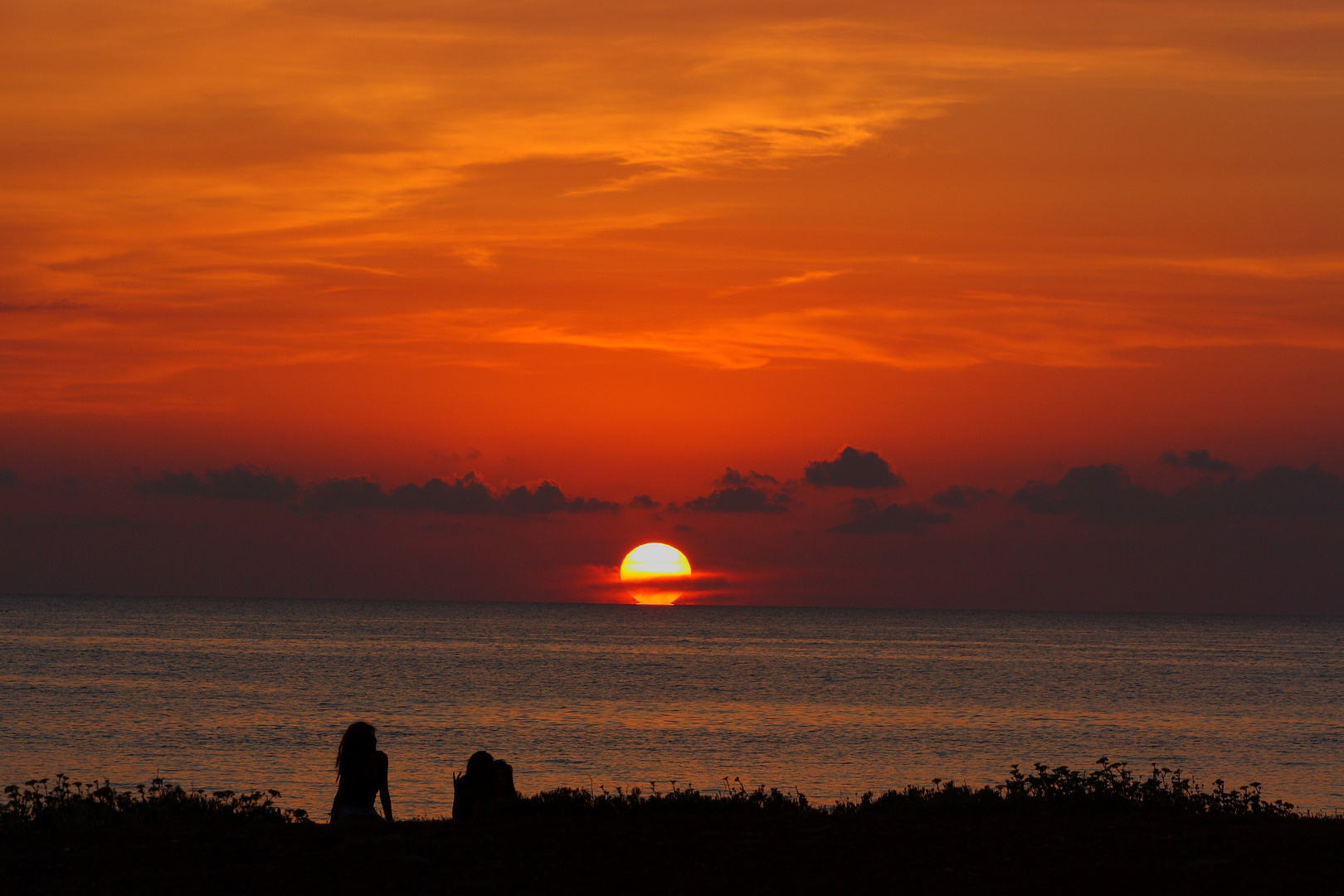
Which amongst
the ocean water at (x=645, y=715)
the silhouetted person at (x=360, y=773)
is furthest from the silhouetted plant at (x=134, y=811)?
the ocean water at (x=645, y=715)

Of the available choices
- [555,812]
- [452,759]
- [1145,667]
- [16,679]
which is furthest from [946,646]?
[555,812]

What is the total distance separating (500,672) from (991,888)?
78625 mm

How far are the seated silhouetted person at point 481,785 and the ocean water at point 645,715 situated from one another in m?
13.9

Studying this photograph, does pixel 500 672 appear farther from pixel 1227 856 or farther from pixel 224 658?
pixel 1227 856

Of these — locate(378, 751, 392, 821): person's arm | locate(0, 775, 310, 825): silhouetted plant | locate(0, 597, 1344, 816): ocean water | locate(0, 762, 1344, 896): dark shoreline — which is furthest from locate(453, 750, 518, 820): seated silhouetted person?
locate(0, 597, 1344, 816): ocean water

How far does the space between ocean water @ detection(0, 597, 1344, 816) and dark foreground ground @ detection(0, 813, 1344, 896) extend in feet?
53.4

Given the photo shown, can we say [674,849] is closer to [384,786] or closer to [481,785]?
[481,785]

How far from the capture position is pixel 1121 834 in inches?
521

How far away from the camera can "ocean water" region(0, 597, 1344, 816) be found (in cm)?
3769

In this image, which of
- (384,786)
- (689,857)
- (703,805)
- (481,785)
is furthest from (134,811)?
(689,857)

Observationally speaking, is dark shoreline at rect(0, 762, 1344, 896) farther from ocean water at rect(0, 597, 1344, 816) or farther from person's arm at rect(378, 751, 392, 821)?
ocean water at rect(0, 597, 1344, 816)

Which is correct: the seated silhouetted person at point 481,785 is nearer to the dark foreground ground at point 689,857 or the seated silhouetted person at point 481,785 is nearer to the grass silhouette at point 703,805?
the grass silhouette at point 703,805

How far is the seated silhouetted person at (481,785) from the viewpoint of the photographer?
15222mm

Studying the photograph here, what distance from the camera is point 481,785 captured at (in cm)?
1558
